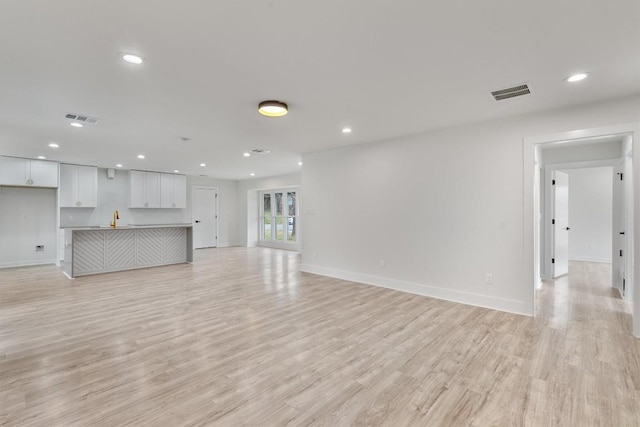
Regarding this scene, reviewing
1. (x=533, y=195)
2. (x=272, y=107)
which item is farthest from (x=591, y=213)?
(x=272, y=107)

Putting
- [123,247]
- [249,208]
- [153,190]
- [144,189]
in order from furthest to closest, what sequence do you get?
1. [249,208]
2. [153,190]
3. [144,189]
4. [123,247]

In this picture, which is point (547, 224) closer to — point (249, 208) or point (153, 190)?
point (249, 208)

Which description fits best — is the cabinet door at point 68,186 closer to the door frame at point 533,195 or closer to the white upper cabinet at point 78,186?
the white upper cabinet at point 78,186

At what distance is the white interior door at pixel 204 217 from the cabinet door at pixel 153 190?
1299 mm

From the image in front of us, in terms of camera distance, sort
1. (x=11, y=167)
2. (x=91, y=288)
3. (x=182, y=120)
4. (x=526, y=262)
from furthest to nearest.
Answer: (x=11, y=167), (x=91, y=288), (x=182, y=120), (x=526, y=262)

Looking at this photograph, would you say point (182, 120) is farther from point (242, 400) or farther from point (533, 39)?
point (533, 39)

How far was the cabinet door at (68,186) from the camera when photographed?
23.7ft

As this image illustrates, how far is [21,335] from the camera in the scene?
2.96 meters

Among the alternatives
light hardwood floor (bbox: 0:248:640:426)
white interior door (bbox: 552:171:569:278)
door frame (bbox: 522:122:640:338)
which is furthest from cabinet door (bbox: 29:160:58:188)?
white interior door (bbox: 552:171:569:278)

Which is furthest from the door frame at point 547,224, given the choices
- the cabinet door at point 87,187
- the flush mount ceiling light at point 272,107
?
the cabinet door at point 87,187

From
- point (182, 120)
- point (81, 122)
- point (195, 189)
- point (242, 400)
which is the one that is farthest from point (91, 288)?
point (195, 189)

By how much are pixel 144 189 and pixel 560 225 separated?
1013cm

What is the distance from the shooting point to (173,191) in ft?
30.1

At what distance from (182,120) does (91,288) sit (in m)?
3.25
